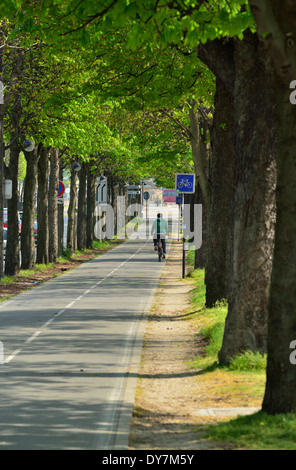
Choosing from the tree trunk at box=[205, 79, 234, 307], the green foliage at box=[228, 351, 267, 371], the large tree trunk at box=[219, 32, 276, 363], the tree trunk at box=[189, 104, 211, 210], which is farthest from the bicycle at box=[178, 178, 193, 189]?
the green foliage at box=[228, 351, 267, 371]

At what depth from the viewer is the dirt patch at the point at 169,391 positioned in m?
9.48

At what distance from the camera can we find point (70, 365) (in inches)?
577

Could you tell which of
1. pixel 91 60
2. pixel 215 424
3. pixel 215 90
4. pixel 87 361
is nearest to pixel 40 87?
pixel 91 60

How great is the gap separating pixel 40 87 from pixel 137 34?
18319 mm

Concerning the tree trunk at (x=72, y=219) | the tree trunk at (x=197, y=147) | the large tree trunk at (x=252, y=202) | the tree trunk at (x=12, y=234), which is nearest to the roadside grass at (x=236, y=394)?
the large tree trunk at (x=252, y=202)

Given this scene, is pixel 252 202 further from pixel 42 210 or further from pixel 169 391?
pixel 42 210

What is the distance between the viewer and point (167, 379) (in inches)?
539

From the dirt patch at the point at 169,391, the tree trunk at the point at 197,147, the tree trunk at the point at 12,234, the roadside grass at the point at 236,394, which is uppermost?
the tree trunk at the point at 197,147

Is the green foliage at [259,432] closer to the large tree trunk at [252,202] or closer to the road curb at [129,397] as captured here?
the road curb at [129,397]

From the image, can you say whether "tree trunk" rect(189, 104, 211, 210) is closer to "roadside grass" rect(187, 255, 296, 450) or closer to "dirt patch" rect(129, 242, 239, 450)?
"dirt patch" rect(129, 242, 239, 450)

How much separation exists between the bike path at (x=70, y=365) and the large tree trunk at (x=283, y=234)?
1.64 m

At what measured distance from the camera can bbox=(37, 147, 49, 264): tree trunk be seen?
38.2 metres

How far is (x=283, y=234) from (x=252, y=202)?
4.56 m

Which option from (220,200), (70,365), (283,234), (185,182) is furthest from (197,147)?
(283,234)
